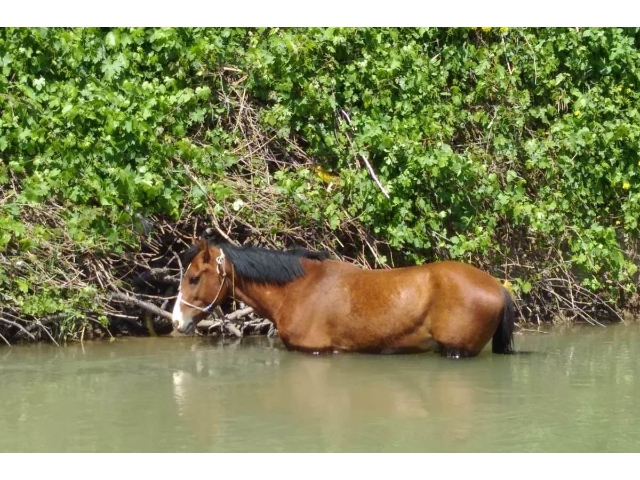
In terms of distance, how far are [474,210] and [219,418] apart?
17.4 ft

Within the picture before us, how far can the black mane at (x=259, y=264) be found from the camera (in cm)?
962

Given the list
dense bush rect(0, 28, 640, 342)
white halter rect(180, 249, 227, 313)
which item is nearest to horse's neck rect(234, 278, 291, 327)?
white halter rect(180, 249, 227, 313)

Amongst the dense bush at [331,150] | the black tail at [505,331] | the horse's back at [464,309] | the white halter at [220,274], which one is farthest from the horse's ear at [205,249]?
the black tail at [505,331]

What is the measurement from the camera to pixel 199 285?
31.4 ft

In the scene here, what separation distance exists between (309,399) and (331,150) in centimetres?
448

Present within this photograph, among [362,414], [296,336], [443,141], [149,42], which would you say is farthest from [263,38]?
[362,414]

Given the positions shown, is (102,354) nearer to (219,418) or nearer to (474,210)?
(219,418)

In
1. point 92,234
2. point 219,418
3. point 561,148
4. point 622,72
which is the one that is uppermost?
point 622,72

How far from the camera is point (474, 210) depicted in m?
11.2

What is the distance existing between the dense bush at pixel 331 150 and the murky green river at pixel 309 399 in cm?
128

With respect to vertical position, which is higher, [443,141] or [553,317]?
[443,141]

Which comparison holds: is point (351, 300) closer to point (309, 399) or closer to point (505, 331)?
point (505, 331)

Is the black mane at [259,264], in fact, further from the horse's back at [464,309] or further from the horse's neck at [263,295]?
the horse's back at [464,309]

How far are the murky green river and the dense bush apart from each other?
4.21 feet
